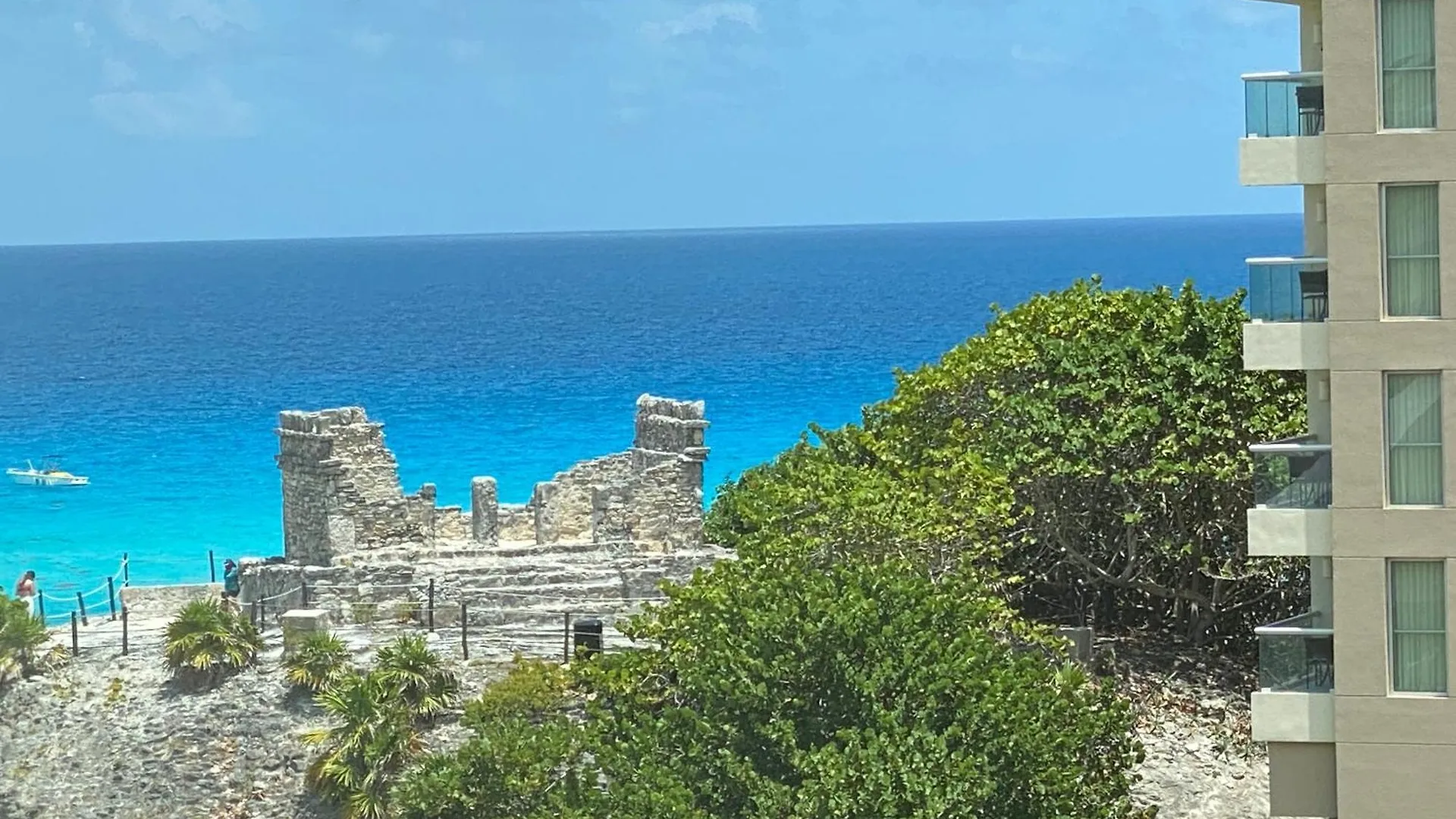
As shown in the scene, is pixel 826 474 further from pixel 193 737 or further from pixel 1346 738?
pixel 1346 738

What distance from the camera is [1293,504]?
23.8 meters

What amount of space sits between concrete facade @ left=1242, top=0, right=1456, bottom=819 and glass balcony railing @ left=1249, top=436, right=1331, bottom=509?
33 cm

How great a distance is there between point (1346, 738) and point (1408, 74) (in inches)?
248

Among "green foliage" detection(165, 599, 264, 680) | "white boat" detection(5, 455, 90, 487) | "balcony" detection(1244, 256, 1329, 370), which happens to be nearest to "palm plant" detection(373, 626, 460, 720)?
"green foliage" detection(165, 599, 264, 680)

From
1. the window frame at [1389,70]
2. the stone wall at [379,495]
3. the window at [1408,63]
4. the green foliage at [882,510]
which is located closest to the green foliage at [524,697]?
the green foliage at [882,510]

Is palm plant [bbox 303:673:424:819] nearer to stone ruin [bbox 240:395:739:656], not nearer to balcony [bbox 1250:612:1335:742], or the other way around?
stone ruin [bbox 240:395:739:656]

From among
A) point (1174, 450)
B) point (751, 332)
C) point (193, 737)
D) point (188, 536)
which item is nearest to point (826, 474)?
point (1174, 450)

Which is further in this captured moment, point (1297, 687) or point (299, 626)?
point (299, 626)

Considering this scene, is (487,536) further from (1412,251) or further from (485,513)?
(1412,251)

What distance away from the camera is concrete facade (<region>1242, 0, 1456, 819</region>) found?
22922 millimetres

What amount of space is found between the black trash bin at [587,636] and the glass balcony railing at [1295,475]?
15.1 meters

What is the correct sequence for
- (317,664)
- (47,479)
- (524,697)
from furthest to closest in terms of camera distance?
(47,479)
(317,664)
(524,697)

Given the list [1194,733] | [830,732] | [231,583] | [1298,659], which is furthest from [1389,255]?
[231,583]

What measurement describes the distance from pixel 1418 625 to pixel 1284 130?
4891 millimetres
